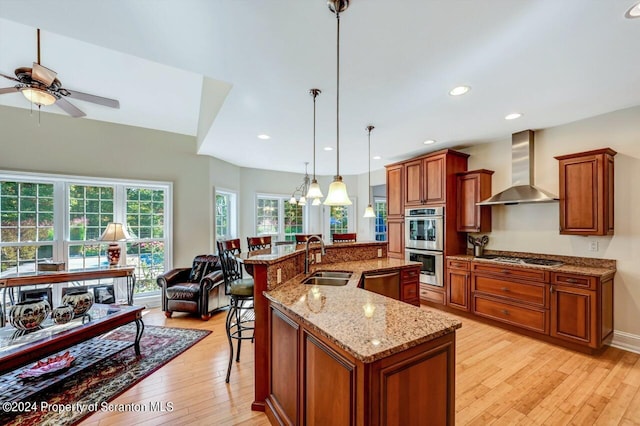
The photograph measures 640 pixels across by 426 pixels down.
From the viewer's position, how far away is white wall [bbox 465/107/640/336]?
9.45 ft

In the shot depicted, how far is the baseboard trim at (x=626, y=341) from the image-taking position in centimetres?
285

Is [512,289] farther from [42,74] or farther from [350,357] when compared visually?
[42,74]

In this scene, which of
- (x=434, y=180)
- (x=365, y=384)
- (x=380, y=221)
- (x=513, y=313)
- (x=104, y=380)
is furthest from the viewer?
(x=380, y=221)

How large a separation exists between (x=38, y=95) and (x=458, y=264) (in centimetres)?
512

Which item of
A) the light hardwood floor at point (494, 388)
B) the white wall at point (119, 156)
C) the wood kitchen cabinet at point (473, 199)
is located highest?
the white wall at point (119, 156)

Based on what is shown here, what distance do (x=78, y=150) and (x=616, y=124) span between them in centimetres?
704

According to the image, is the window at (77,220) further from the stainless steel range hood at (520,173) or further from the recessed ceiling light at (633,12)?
the recessed ceiling light at (633,12)

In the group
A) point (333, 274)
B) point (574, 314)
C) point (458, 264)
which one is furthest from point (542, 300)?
point (333, 274)

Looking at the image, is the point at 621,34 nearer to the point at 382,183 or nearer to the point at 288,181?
the point at 382,183

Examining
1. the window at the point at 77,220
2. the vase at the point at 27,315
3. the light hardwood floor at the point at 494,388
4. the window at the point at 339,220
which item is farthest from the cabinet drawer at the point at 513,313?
the window at the point at 77,220

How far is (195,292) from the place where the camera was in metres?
3.83

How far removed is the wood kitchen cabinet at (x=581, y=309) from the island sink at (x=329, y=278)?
94.6 inches

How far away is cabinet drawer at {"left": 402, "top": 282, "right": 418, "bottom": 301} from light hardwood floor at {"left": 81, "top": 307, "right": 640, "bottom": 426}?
73cm

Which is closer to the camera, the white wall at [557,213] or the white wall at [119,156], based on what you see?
the white wall at [557,213]
